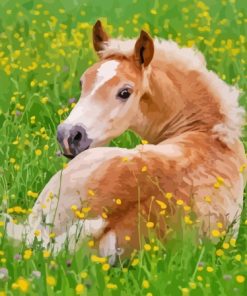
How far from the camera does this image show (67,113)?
31.6 ft

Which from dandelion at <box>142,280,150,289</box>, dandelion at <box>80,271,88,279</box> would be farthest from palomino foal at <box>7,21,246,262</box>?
dandelion at <box>142,280,150,289</box>

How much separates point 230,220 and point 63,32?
5972 millimetres

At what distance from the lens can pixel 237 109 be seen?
7527mm

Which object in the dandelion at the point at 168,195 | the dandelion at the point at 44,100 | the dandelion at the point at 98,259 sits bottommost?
the dandelion at the point at 98,259

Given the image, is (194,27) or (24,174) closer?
(24,174)

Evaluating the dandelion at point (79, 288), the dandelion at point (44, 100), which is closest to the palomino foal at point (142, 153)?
the dandelion at point (79, 288)

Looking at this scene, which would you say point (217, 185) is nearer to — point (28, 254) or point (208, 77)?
point (208, 77)

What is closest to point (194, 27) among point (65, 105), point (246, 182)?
point (65, 105)

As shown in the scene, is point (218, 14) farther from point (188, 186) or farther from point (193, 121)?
point (188, 186)

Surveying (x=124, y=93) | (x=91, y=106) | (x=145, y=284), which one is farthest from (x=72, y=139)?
(x=145, y=284)

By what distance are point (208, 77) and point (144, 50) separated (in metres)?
0.54

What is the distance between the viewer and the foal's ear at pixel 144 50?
7527 mm

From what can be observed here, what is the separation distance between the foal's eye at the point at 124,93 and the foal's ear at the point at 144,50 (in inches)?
9.5

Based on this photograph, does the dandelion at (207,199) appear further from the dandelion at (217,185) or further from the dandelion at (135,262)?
the dandelion at (135,262)
